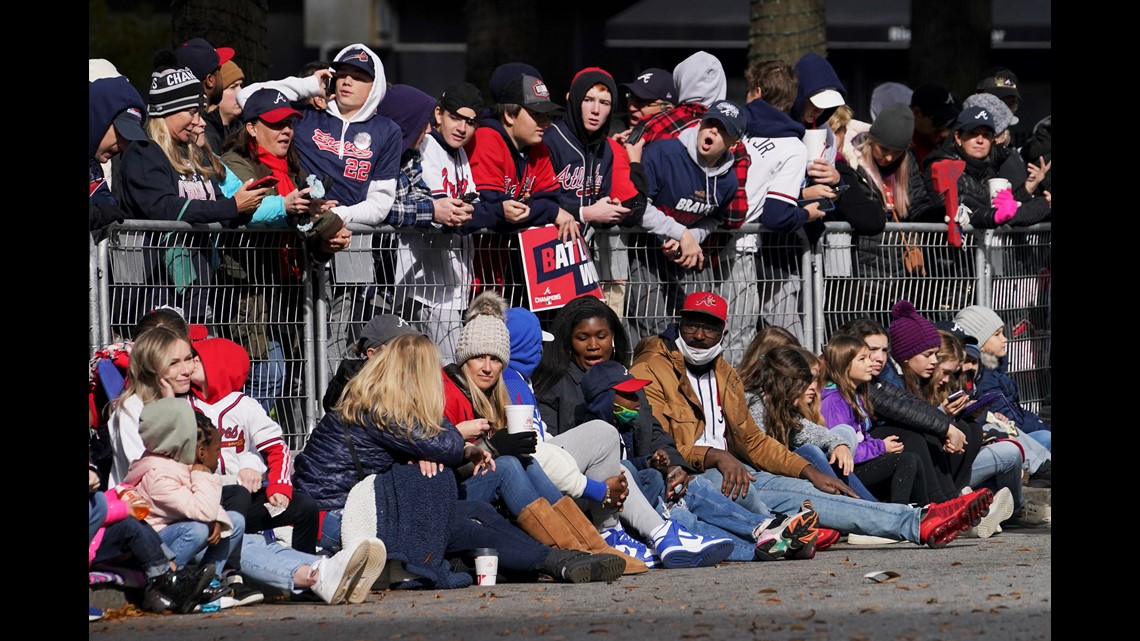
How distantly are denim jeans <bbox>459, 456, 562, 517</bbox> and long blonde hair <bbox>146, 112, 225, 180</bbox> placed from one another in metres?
2.15

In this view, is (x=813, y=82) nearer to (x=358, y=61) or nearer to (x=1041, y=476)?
(x=1041, y=476)

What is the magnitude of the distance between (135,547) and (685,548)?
310cm

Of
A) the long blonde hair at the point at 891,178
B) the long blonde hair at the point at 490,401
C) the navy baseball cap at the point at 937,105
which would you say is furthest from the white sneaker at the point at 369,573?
the navy baseball cap at the point at 937,105

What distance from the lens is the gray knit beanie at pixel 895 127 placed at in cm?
1201

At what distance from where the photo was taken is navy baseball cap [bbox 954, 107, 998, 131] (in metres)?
13.2

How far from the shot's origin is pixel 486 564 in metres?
8.66

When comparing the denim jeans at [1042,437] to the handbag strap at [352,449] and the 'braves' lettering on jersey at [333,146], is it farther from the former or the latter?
the handbag strap at [352,449]

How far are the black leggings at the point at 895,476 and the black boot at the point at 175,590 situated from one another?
14.9 feet

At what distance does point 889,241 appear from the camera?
1209 centimetres

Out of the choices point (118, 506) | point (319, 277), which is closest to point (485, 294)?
point (319, 277)

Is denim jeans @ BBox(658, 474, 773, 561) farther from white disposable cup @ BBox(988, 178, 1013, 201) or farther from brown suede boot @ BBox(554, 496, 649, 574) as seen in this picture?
white disposable cup @ BBox(988, 178, 1013, 201)

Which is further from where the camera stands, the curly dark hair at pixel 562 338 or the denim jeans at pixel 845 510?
the denim jeans at pixel 845 510

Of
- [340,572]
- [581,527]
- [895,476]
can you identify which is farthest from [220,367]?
[895,476]
